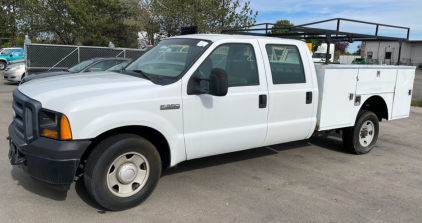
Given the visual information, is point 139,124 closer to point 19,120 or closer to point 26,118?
point 26,118

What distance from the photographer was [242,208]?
405cm

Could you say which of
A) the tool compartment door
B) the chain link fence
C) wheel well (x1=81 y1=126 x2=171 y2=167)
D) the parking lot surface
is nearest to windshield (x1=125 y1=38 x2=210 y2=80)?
wheel well (x1=81 y1=126 x2=171 y2=167)

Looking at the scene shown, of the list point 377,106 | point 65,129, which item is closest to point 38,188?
point 65,129

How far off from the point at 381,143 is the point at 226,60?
4750mm

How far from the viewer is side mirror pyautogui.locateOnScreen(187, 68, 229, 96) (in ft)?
12.9

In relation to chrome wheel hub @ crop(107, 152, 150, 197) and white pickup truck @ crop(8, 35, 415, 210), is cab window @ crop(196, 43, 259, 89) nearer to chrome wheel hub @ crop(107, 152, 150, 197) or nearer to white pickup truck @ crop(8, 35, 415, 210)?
white pickup truck @ crop(8, 35, 415, 210)

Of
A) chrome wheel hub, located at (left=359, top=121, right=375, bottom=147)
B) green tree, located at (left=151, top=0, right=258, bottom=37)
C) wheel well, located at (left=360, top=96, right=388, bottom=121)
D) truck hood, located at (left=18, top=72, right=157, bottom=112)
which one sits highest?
green tree, located at (left=151, top=0, right=258, bottom=37)

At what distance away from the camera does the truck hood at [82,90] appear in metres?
3.44

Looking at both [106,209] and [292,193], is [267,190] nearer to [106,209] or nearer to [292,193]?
[292,193]

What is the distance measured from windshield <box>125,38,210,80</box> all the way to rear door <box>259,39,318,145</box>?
100cm

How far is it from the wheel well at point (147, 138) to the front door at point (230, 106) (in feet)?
0.86

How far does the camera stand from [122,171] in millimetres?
3773

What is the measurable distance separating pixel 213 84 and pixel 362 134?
3.78 metres

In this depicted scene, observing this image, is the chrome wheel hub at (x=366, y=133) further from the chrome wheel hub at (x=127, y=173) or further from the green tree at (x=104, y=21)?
the green tree at (x=104, y=21)
